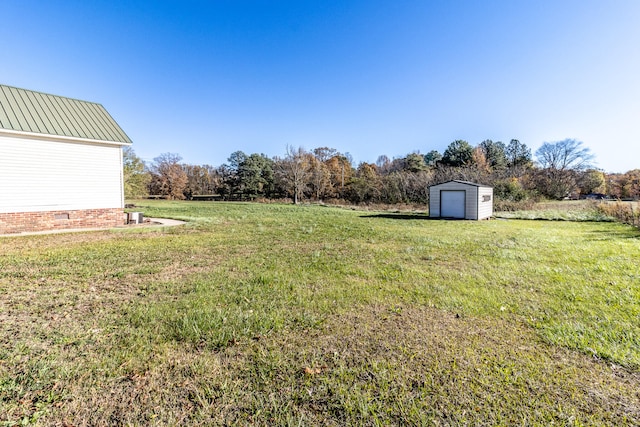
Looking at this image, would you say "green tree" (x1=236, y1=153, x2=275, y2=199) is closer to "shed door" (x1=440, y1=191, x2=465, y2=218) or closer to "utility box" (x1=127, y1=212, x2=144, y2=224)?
"shed door" (x1=440, y1=191, x2=465, y2=218)

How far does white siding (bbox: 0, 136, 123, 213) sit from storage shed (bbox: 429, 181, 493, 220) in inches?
692

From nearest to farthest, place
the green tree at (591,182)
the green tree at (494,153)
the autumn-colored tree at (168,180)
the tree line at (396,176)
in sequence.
→ 1. the tree line at (396,176)
2. the green tree at (591,182)
3. the green tree at (494,153)
4. the autumn-colored tree at (168,180)

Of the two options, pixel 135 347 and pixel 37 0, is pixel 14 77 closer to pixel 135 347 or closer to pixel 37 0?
pixel 37 0

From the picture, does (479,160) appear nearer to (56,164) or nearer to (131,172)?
(56,164)

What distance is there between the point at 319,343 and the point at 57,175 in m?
13.0

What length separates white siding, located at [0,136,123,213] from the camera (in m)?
9.69

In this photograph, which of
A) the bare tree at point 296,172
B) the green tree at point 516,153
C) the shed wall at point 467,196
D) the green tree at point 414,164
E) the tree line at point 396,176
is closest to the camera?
the shed wall at point 467,196

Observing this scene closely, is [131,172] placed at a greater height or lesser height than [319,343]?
greater

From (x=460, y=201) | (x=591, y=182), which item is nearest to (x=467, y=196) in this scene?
(x=460, y=201)

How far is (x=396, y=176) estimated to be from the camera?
3056cm

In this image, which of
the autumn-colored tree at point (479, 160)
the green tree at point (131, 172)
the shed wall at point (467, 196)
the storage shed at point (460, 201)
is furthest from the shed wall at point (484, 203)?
the green tree at point (131, 172)

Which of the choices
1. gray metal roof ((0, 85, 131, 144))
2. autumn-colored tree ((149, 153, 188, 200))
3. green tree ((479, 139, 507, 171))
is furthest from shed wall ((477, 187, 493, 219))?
autumn-colored tree ((149, 153, 188, 200))

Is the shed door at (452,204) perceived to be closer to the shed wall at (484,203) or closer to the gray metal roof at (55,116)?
the shed wall at (484,203)

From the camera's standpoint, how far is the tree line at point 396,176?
2869cm
